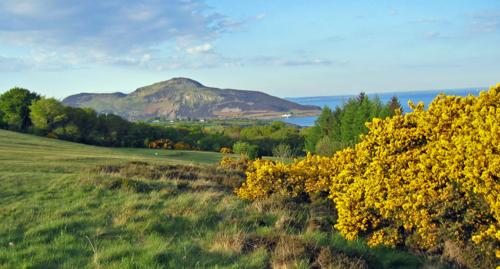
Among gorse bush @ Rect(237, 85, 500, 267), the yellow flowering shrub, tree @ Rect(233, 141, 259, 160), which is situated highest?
gorse bush @ Rect(237, 85, 500, 267)

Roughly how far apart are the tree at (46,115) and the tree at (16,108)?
273 cm

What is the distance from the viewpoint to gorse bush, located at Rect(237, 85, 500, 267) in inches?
296

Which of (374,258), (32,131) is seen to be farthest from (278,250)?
(32,131)

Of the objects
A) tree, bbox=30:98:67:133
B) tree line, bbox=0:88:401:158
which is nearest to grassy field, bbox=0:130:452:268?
tree line, bbox=0:88:401:158

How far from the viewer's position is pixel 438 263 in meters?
7.99

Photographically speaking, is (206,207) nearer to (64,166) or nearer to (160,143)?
(64,166)

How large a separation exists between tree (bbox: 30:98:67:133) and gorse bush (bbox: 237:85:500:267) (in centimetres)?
6490

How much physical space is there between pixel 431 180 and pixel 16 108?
74541 mm

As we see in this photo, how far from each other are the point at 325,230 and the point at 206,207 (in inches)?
115

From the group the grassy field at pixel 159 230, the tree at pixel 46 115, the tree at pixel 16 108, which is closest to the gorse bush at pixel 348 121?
the grassy field at pixel 159 230

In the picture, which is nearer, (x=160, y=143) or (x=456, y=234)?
(x=456, y=234)

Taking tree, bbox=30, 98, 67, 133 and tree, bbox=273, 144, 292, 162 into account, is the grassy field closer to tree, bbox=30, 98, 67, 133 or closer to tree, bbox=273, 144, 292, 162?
tree, bbox=273, 144, 292, 162

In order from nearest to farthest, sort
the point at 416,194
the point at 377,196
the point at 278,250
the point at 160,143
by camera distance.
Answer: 1. the point at 278,250
2. the point at 416,194
3. the point at 377,196
4. the point at 160,143

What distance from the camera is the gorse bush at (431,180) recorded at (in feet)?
24.6
